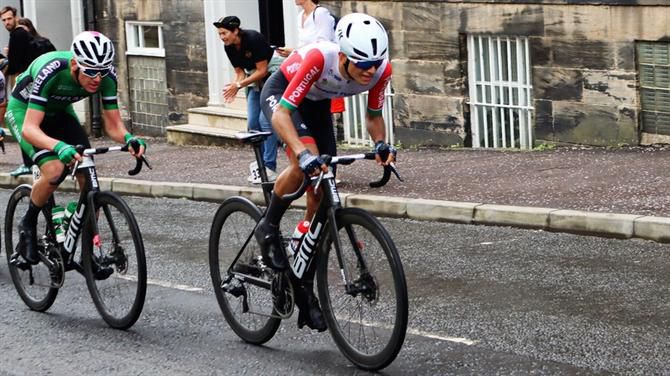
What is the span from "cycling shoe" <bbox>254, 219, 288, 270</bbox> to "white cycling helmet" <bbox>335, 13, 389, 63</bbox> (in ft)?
3.55

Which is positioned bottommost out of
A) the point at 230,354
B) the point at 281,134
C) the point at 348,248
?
the point at 230,354

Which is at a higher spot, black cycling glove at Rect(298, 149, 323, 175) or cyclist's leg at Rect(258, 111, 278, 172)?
black cycling glove at Rect(298, 149, 323, 175)

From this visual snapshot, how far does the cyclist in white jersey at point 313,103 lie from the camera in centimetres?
746

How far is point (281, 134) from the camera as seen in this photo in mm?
7672

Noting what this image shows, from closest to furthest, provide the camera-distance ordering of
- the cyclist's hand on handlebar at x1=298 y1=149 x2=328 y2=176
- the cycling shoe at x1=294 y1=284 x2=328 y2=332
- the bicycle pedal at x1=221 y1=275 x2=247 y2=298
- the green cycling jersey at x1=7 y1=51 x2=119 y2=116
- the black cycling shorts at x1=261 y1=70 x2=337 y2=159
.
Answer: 1. the cyclist's hand on handlebar at x1=298 y1=149 x2=328 y2=176
2. the cycling shoe at x1=294 y1=284 x2=328 y2=332
3. the black cycling shorts at x1=261 y1=70 x2=337 y2=159
4. the bicycle pedal at x1=221 y1=275 x2=247 y2=298
5. the green cycling jersey at x1=7 y1=51 x2=119 y2=116

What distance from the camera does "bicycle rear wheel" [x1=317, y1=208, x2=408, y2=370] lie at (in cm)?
715

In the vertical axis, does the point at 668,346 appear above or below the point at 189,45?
below

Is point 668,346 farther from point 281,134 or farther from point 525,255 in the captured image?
point 525,255

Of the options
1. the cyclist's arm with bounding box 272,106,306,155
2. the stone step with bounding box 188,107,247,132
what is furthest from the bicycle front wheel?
the stone step with bounding box 188,107,247,132

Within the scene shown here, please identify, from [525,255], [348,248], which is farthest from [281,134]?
[525,255]

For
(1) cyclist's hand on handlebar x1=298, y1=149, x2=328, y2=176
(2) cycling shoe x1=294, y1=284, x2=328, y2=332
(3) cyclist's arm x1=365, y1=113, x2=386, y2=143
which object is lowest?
(2) cycling shoe x1=294, y1=284, x2=328, y2=332

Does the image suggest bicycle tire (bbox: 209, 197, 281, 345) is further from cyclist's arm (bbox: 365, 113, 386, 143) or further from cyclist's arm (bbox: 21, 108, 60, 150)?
cyclist's arm (bbox: 21, 108, 60, 150)

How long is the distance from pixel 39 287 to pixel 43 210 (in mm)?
541

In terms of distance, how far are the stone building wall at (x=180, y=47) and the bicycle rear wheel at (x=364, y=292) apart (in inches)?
549
